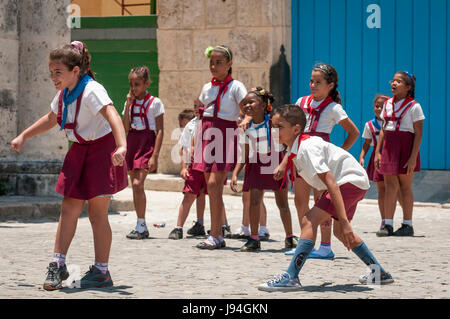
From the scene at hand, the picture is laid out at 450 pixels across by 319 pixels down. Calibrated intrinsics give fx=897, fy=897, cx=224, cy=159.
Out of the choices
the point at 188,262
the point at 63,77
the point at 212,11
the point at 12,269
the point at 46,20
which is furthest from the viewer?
the point at 212,11

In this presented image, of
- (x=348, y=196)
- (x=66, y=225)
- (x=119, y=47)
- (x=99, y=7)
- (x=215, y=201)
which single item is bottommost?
(x=215, y=201)

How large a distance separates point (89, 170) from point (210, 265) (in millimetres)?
1343

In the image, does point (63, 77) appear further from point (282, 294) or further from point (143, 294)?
point (282, 294)

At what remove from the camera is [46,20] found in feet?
34.9

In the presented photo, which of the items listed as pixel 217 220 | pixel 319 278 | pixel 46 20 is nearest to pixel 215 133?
pixel 217 220

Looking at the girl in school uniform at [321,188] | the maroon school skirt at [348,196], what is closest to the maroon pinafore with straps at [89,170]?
the girl in school uniform at [321,188]

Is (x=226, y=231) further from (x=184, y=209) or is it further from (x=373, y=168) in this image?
(x=373, y=168)

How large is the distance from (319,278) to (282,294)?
693mm

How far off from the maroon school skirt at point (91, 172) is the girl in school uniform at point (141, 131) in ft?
9.17

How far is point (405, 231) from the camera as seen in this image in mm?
8578

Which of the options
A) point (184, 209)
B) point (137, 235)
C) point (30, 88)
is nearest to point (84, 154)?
point (137, 235)

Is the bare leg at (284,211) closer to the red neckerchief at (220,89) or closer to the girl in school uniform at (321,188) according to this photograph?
the red neckerchief at (220,89)

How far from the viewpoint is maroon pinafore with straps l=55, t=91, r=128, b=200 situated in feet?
18.1

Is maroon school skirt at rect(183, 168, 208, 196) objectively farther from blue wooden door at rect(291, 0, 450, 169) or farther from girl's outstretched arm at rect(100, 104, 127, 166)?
blue wooden door at rect(291, 0, 450, 169)
